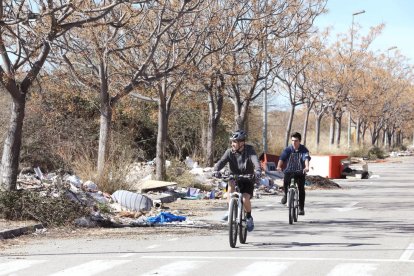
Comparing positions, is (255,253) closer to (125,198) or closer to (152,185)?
(125,198)

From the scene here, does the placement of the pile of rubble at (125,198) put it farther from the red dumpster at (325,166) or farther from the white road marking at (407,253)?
the red dumpster at (325,166)

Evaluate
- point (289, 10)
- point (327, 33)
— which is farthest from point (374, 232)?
point (327, 33)

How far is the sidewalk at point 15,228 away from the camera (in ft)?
42.4

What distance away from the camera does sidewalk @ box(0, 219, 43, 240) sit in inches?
508

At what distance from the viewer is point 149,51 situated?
24172mm

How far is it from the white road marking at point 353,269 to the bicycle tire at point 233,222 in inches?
81.4

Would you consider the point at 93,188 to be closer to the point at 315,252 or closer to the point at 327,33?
the point at 315,252

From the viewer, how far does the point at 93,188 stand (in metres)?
19.1

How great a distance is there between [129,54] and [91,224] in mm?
11347

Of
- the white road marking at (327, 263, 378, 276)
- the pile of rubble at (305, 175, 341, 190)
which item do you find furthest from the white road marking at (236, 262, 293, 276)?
the pile of rubble at (305, 175, 341, 190)

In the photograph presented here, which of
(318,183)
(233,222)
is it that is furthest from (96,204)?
(318,183)

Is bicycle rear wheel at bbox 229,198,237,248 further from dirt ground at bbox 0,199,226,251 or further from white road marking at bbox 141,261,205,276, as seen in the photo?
dirt ground at bbox 0,199,226,251

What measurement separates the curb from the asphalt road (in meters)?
0.65

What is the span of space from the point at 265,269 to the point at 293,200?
615 cm
